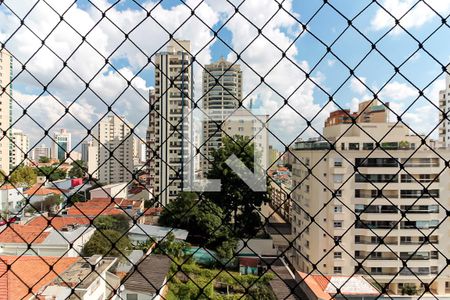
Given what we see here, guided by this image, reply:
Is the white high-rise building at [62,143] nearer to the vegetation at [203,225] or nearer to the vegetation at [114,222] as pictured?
the vegetation at [114,222]

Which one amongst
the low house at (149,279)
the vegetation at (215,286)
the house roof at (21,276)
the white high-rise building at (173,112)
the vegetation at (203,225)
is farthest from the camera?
the vegetation at (203,225)

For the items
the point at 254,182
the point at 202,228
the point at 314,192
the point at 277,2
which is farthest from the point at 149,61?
the point at 202,228

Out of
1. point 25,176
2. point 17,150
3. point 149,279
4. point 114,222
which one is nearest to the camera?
point 17,150

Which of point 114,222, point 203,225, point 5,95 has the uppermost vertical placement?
point 5,95

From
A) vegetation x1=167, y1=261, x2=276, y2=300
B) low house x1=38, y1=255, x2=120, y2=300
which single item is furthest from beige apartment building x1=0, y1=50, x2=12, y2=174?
vegetation x1=167, y1=261, x2=276, y2=300

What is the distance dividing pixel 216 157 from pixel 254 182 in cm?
131

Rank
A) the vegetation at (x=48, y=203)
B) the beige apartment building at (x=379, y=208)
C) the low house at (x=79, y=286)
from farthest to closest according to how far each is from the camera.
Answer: the vegetation at (x=48, y=203)
the beige apartment building at (x=379, y=208)
the low house at (x=79, y=286)

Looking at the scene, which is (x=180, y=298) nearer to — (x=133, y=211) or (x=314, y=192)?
(x=314, y=192)

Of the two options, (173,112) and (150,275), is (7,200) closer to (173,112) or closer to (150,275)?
(150,275)

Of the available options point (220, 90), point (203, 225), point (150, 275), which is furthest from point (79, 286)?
point (203, 225)

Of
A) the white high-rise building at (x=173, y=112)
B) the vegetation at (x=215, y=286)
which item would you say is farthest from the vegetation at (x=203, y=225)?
the white high-rise building at (x=173, y=112)

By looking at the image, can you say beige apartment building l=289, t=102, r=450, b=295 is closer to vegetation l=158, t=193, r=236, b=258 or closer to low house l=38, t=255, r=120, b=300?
vegetation l=158, t=193, r=236, b=258

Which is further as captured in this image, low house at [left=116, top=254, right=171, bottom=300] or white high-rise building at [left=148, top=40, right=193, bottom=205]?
low house at [left=116, top=254, right=171, bottom=300]

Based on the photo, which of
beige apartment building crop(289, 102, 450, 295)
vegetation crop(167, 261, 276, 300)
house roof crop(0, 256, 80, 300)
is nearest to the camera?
house roof crop(0, 256, 80, 300)
